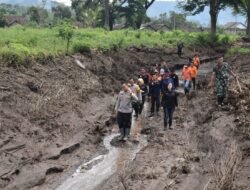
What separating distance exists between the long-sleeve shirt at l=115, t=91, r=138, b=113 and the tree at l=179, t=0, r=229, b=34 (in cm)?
3759

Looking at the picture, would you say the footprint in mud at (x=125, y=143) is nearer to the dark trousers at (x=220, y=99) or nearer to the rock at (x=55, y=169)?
the rock at (x=55, y=169)

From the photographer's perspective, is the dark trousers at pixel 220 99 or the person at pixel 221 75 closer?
the person at pixel 221 75

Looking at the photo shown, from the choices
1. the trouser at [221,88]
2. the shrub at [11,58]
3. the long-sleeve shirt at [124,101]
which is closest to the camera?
the long-sleeve shirt at [124,101]

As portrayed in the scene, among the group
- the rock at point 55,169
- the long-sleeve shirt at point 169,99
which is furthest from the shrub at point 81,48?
the rock at point 55,169

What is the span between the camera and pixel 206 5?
54.8 meters

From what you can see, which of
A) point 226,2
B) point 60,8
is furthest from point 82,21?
point 226,2

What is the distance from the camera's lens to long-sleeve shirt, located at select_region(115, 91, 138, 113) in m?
17.1

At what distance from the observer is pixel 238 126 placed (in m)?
15.9

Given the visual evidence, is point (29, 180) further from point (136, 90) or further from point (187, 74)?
point (187, 74)

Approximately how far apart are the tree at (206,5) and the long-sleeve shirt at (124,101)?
37593 mm

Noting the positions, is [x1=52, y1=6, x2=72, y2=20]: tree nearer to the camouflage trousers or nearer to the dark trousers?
the dark trousers

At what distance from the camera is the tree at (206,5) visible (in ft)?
174

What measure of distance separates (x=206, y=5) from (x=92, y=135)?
39573 mm

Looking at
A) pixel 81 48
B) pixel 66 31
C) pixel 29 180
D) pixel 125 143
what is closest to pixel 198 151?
pixel 125 143
